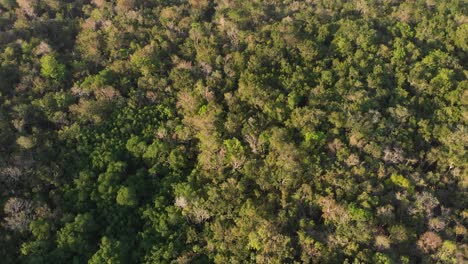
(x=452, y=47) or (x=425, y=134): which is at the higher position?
(x=452, y=47)

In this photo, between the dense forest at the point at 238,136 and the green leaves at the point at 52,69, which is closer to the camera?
the dense forest at the point at 238,136

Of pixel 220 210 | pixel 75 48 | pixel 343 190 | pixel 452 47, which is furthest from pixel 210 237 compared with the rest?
pixel 452 47

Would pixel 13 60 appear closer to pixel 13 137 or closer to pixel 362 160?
pixel 13 137

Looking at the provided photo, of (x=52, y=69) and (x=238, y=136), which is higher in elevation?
(x=238, y=136)

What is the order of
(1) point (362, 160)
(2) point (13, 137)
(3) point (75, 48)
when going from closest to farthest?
(1) point (362, 160) → (2) point (13, 137) → (3) point (75, 48)

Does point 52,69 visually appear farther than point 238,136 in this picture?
Yes

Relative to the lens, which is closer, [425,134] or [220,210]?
[220,210]

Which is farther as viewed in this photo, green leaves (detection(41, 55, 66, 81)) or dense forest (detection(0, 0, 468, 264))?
green leaves (detection(41, 55, 66, 81))

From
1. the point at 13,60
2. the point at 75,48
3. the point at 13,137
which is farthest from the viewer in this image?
the point at 75,48
